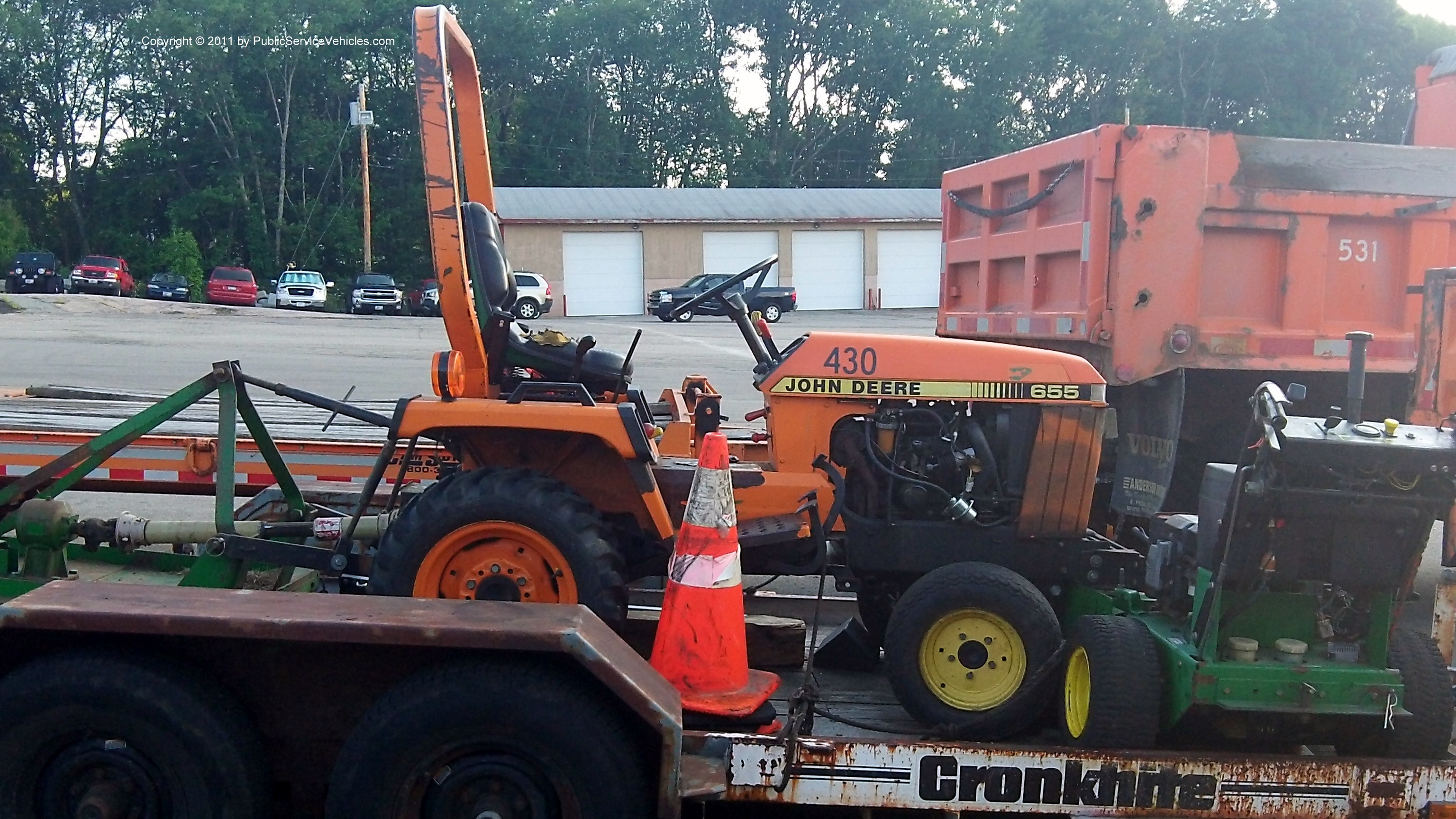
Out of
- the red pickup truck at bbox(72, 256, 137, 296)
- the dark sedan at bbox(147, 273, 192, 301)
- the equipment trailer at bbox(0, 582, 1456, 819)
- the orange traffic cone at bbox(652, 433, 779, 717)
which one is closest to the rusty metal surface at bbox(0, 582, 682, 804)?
the equipment trailer at bbox(0, 582, 1456, 819)

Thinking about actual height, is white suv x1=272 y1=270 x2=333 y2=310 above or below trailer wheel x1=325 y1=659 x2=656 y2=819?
above

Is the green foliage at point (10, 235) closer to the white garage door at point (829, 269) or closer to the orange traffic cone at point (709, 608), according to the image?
the white garage door at point (829, 269)

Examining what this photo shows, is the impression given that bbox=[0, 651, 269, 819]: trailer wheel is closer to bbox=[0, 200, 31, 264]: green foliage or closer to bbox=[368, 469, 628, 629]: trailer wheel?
bbox=[368, 469, 628, 629]: trailer wheel

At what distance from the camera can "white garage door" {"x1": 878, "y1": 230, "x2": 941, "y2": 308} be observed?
Answer: 43094 millimetres

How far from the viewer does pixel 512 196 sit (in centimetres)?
4144

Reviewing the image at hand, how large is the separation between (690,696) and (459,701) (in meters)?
0.86

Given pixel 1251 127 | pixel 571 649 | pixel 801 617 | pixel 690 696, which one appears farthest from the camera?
pixel 1251 127

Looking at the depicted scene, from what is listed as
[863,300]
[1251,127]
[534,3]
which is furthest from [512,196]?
[1251,127]

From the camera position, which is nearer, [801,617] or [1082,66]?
[801,617]

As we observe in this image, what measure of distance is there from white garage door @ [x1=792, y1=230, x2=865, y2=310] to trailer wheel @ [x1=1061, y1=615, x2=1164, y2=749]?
38.9m

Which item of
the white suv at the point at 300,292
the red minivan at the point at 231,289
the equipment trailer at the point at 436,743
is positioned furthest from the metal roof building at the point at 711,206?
the equipment trailer at the point at 436,743

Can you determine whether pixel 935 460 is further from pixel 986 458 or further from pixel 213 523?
pixel 213 523

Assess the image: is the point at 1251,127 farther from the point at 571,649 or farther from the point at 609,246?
the point at 571,649

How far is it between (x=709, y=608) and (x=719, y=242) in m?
38.3
